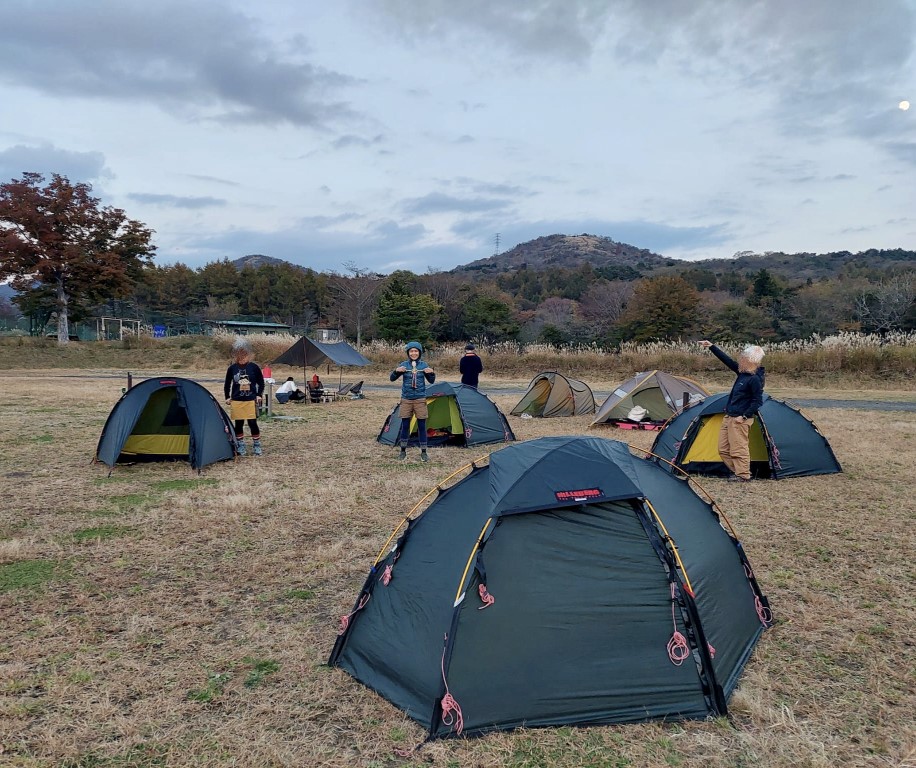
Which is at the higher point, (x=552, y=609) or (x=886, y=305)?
(x=886, y=305)

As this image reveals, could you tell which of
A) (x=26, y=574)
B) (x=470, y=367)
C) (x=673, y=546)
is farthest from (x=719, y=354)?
(x=26, y=574)

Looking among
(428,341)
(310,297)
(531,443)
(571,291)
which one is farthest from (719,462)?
(571,291)

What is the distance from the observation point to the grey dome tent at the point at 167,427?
8.94 metres

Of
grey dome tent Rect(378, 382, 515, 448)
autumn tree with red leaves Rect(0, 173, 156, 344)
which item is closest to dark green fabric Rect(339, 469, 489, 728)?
grey dome tent Rect(378, 382, 515, 448)

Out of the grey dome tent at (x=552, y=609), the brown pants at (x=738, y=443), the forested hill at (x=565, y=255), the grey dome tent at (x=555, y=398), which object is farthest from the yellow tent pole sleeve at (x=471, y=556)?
the forested hill at (x=565, y=255)

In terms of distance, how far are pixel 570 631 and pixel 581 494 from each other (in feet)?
2.48

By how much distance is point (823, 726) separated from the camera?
129 inches

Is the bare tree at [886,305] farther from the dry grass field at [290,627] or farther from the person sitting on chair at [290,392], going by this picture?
the dry grass field at [290,627]

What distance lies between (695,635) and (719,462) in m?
5.79

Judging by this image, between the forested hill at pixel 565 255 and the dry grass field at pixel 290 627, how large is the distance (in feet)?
351

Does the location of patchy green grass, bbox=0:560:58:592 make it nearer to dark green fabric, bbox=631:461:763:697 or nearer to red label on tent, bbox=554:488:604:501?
red label on tent, bbox=554:488:604:501

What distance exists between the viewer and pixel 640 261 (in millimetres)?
116500

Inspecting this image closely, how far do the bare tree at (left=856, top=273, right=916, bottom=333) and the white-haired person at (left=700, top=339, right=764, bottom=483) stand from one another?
35.1 m

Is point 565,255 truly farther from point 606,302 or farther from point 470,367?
point 470,367
